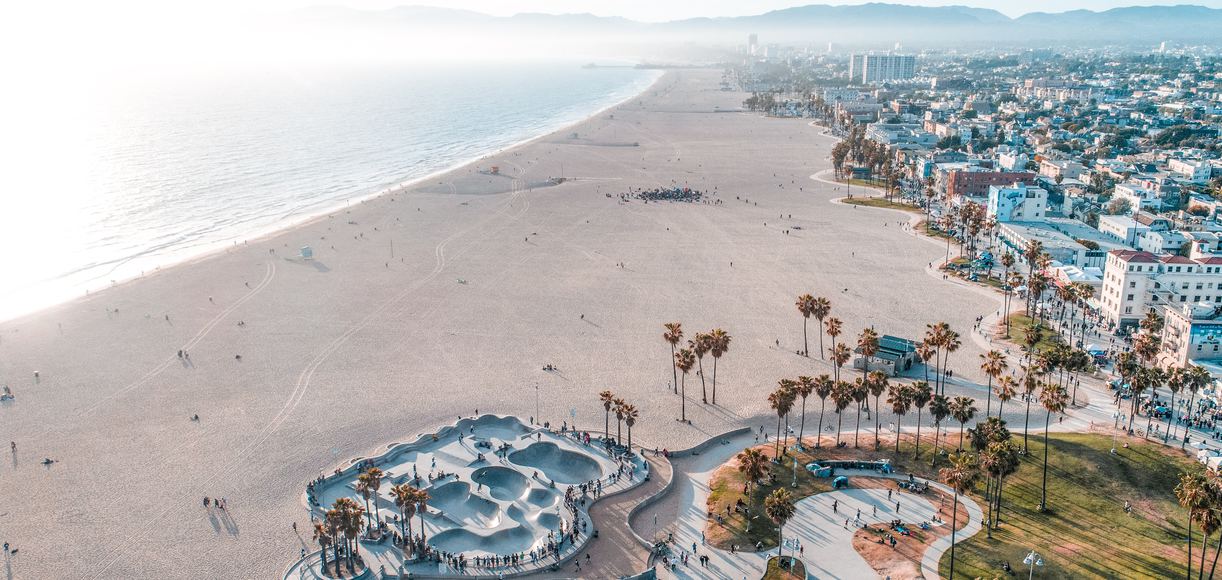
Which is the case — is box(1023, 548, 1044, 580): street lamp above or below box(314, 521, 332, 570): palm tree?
below

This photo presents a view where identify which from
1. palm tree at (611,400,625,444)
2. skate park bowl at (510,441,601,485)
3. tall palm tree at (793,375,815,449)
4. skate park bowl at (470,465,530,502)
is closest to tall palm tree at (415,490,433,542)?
skate park bowl at (470,465,530,502)

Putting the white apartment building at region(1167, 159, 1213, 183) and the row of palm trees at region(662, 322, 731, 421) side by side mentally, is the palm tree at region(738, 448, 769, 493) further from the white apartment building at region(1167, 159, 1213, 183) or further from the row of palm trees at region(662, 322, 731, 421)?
the white apartment building at region(1167, 159, 1213, 183)

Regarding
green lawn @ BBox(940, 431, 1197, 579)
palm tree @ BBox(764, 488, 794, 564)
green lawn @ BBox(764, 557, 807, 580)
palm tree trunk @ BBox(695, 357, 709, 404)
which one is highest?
palm tree @ BBox(764, 488, 794, 564)

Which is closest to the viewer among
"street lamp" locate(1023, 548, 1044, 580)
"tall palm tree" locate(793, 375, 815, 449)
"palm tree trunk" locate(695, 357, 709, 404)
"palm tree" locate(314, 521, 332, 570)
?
"street lamp" locate(1023, 548, 1044, 580)

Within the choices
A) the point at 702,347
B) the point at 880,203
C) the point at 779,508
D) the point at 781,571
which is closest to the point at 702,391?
the point at 702,347

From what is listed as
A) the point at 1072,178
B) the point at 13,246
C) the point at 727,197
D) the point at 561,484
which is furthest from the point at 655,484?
the point at 1072,178

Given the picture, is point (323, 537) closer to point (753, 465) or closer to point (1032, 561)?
point (753, 465)
